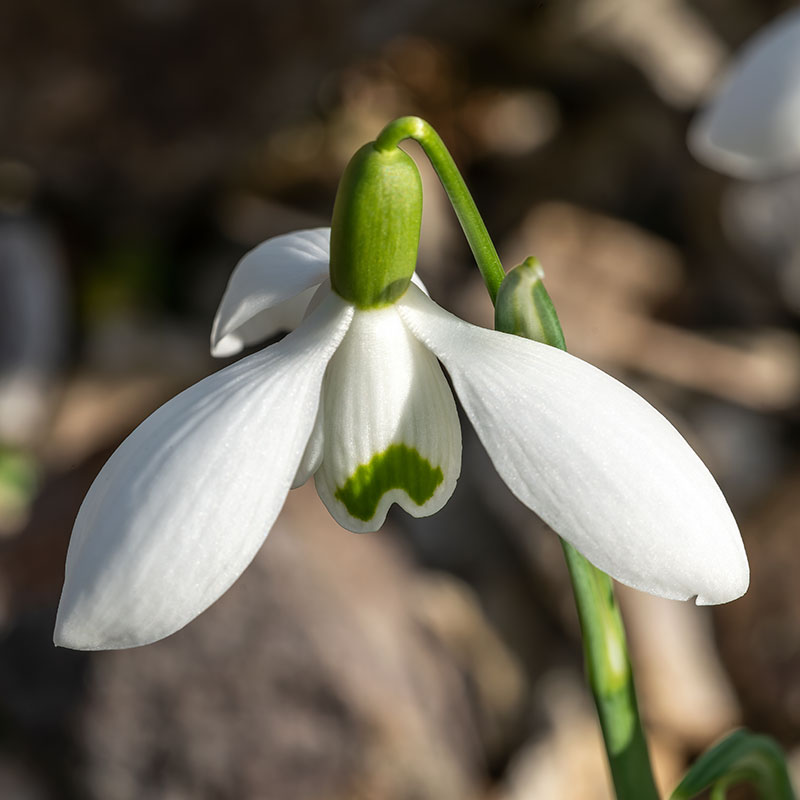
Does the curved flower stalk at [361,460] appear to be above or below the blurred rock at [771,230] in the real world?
above

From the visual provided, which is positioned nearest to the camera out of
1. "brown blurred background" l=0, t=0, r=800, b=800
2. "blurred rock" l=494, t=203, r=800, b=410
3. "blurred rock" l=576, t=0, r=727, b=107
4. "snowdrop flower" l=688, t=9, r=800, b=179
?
"snowdrop flower" l=688, t=9, r=800, b=179

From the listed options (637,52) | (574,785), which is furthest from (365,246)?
(637,52)

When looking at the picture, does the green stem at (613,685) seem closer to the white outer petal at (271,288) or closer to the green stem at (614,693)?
the green stem at (614,693)

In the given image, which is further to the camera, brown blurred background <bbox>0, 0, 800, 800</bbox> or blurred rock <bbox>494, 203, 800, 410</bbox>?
blurred rock <bbox>494, 203, 800, 410</bbox>

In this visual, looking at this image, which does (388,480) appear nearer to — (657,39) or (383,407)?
(383,407)

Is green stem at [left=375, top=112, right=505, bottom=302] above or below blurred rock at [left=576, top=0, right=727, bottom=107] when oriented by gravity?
above

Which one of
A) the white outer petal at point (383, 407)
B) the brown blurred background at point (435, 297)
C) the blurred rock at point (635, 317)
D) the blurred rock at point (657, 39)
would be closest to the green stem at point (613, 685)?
the white outer petal at point (383, 407)

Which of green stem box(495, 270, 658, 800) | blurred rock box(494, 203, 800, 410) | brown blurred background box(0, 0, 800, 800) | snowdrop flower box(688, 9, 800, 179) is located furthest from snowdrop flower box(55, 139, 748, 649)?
blurred rock box(494, 203, 800, 410)

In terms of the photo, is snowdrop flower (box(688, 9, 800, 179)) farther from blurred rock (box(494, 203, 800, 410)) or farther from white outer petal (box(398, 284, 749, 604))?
blurred rock (box(494, 203, 800, 410))
